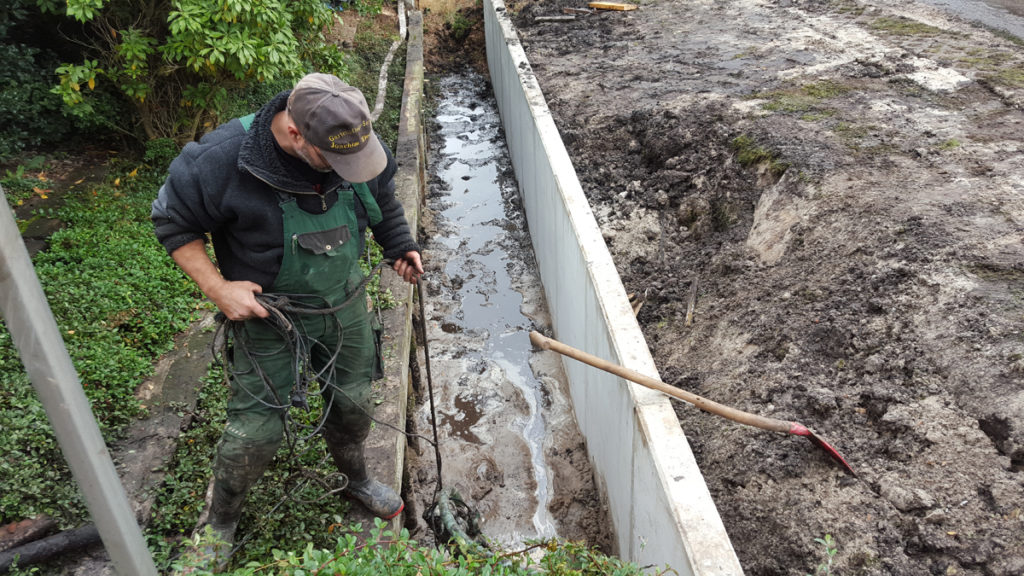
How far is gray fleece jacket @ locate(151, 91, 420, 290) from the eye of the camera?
257 cm

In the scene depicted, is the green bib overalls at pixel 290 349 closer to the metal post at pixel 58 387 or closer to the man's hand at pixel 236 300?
the man's hand at pixel 236 300

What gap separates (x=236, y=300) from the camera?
103 inches

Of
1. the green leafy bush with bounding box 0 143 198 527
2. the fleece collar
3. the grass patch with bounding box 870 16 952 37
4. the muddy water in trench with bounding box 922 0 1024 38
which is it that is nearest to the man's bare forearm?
the fleece collar

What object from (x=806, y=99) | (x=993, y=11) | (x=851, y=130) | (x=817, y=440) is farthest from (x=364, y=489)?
(x=993, y=11)

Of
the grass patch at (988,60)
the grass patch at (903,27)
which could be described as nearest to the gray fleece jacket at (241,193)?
the grass patch at (988,60)

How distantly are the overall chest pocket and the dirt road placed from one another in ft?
7.39

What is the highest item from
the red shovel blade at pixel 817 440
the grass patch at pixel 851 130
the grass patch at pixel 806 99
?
the grass patch at pixel 851 130

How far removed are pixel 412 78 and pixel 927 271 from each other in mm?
8786

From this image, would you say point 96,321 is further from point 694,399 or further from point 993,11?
point 993,11

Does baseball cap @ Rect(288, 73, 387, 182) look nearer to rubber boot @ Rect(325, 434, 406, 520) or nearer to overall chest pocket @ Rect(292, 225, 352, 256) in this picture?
overall chest pocket @ Rect(292, 225, 352, 256)

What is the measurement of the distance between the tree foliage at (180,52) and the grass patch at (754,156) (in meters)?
3.84

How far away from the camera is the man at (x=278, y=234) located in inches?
101

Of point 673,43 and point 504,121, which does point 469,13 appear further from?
point 673,43

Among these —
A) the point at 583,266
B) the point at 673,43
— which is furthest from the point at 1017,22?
the point at 583,266
